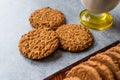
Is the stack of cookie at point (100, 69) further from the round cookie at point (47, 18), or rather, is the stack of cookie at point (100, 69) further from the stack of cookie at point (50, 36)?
the round cookie at point (47, 18)

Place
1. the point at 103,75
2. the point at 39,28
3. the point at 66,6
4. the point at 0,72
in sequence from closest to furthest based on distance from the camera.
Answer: the point at 103,75 < the point at 0,72 < the point at 39,28 < the point at 66,6

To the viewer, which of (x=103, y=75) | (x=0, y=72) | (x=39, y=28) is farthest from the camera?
(x=39, y=28)

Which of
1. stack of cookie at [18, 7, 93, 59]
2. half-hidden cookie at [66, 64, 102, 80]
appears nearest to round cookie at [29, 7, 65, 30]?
stack of cookie at [18, 7, 93, 59]

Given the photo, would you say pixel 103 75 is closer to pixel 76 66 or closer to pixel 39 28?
pixel 76 66

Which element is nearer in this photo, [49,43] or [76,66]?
[76,66]

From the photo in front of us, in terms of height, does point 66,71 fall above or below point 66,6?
below

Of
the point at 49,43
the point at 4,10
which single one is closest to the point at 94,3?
the point at 49,43

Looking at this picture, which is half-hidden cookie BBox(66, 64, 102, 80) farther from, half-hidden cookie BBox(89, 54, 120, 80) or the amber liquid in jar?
the amber liquid in jar

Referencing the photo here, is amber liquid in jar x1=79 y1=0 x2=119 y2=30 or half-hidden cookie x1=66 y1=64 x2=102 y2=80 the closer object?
half-hidden cookie x1=66 y1=64 x2=102 y2=80

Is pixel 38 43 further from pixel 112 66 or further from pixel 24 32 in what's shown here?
pixel 112 66
